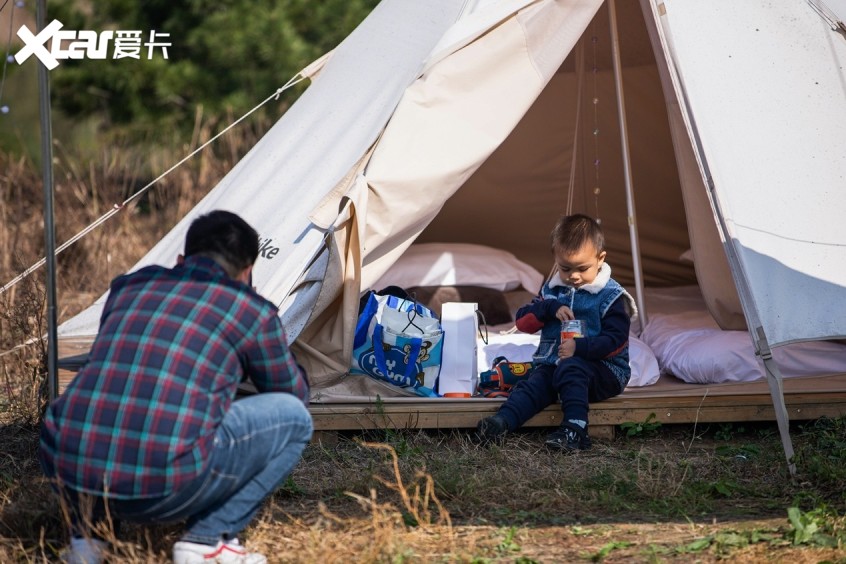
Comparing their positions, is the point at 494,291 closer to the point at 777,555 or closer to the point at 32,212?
the point at 777,555

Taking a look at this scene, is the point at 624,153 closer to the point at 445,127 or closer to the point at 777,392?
the point at 445,127

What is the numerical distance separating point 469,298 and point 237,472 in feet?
9.15

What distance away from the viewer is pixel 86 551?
2500mm

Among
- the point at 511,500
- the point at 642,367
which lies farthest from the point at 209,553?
the point at 642,367

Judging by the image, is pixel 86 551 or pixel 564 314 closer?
pixel 86 551

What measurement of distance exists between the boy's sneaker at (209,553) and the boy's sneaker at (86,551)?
18 cm

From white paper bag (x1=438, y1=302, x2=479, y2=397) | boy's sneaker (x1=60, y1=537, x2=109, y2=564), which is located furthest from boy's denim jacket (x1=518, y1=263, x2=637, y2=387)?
boy's sneaker (x1=60, y1=537, x2=109, y2=564)

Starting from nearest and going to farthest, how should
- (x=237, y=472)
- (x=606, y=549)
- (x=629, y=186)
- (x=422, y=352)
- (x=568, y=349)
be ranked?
(x=237, y=472), (x=606, y=549), (x=568, y=349), (x=422, y=352), (x=629, y=186)

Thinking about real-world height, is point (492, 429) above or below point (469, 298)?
below

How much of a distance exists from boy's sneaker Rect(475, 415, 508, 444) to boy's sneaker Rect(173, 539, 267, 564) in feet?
4.12

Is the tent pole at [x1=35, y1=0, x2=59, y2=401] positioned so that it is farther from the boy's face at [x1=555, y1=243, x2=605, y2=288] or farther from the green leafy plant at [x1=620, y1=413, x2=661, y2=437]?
the green leafy plant at [x1=620, y1=413, x2=661, y2=437]

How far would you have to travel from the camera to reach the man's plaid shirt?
232cm

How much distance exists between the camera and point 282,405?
2.52 meters

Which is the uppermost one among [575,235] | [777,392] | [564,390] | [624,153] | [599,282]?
[624,153]
